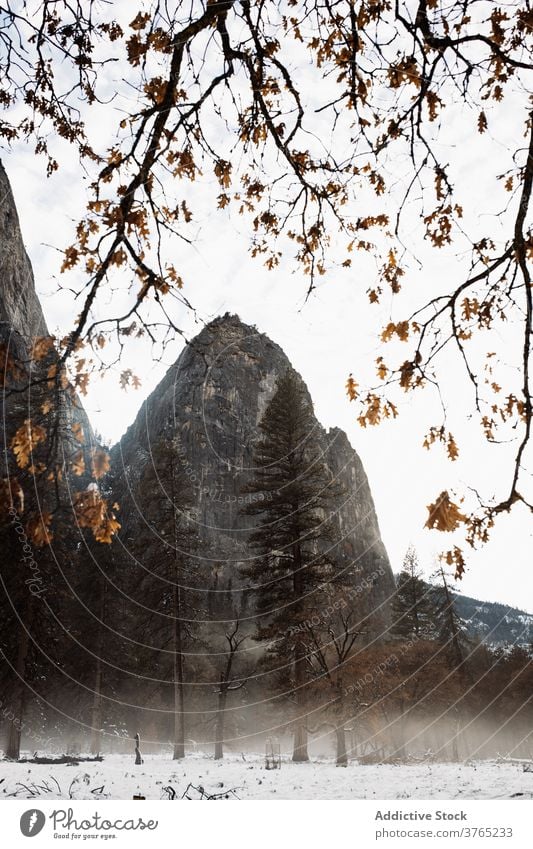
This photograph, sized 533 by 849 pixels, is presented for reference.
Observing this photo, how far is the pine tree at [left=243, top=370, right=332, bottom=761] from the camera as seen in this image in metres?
13.3

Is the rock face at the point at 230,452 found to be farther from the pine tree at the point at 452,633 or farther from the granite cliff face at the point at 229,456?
the pine tree at the point at 452,633

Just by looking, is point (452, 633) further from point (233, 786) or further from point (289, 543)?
point (233, 786)

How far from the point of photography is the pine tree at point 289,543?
1334 cm

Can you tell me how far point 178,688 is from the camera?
14594 mm

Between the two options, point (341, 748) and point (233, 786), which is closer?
point (233, 786)

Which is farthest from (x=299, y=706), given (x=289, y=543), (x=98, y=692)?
(x=98, y=692)

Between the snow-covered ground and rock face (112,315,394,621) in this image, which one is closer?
the snow-covered ground

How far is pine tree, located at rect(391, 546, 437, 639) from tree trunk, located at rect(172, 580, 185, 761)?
54.1 ft
